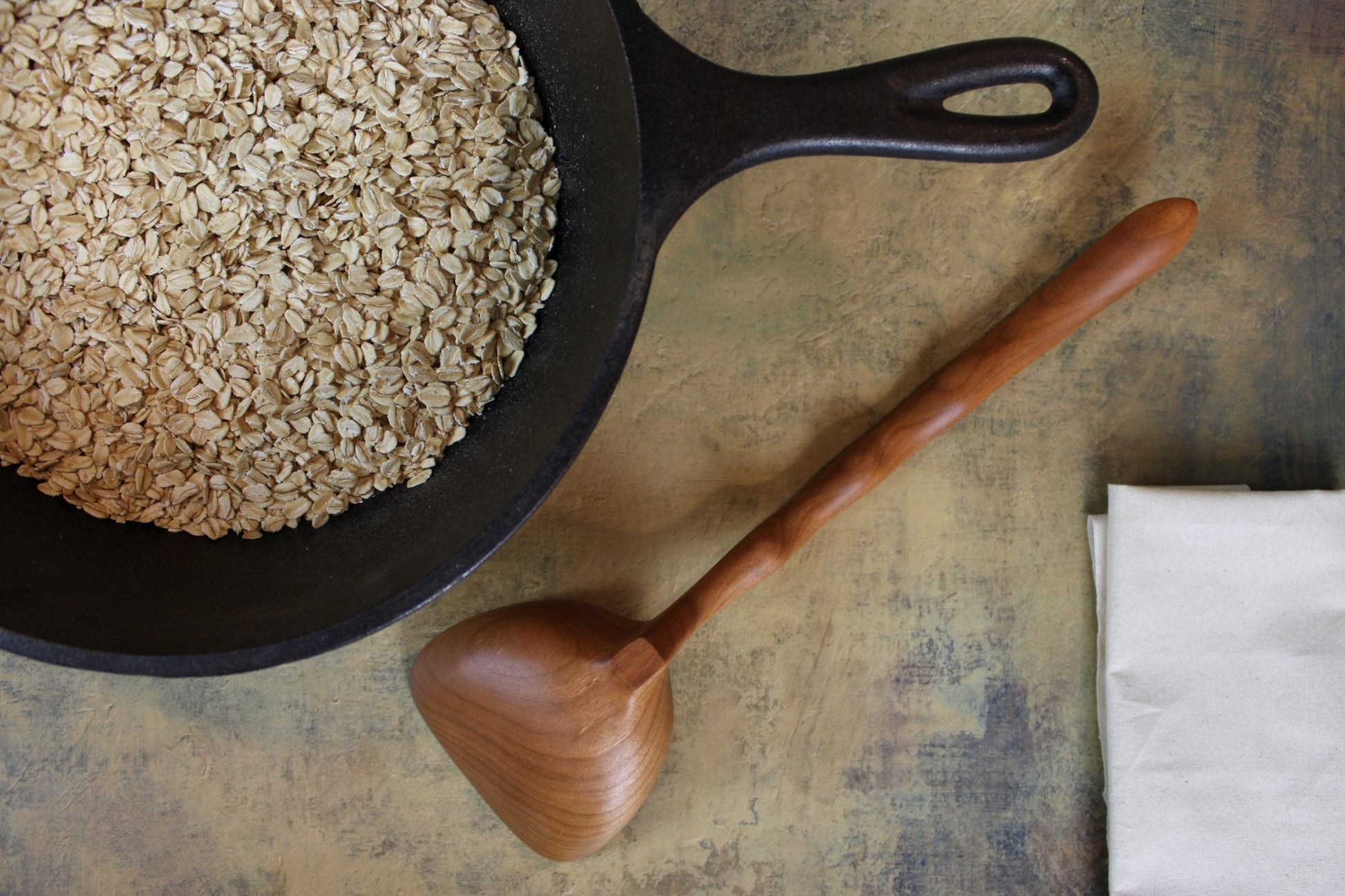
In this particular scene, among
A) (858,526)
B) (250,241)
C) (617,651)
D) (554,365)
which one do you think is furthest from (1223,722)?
(250,241)

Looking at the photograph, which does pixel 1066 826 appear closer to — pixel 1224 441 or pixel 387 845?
pixel 1224 441

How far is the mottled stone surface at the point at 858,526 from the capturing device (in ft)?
2.85

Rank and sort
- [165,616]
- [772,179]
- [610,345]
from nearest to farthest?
[610,345] < [165,616] < [772,179]

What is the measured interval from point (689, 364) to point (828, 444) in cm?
15

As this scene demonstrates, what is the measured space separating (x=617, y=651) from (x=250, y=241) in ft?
1.46

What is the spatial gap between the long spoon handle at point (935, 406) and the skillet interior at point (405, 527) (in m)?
0.21

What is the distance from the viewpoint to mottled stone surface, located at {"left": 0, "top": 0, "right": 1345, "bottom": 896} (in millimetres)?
870

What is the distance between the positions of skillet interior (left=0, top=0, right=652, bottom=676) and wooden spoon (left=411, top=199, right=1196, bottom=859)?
150 mm

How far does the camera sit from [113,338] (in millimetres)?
720

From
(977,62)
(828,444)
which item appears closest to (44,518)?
(828,444)

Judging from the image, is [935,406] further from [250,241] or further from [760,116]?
[250,241]

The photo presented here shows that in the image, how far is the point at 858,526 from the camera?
89 cm

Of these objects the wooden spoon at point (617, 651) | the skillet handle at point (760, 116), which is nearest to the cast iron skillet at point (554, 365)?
the skillet handle at point (760, 116)

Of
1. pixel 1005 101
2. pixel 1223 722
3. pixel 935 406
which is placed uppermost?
pixel 1005 101
